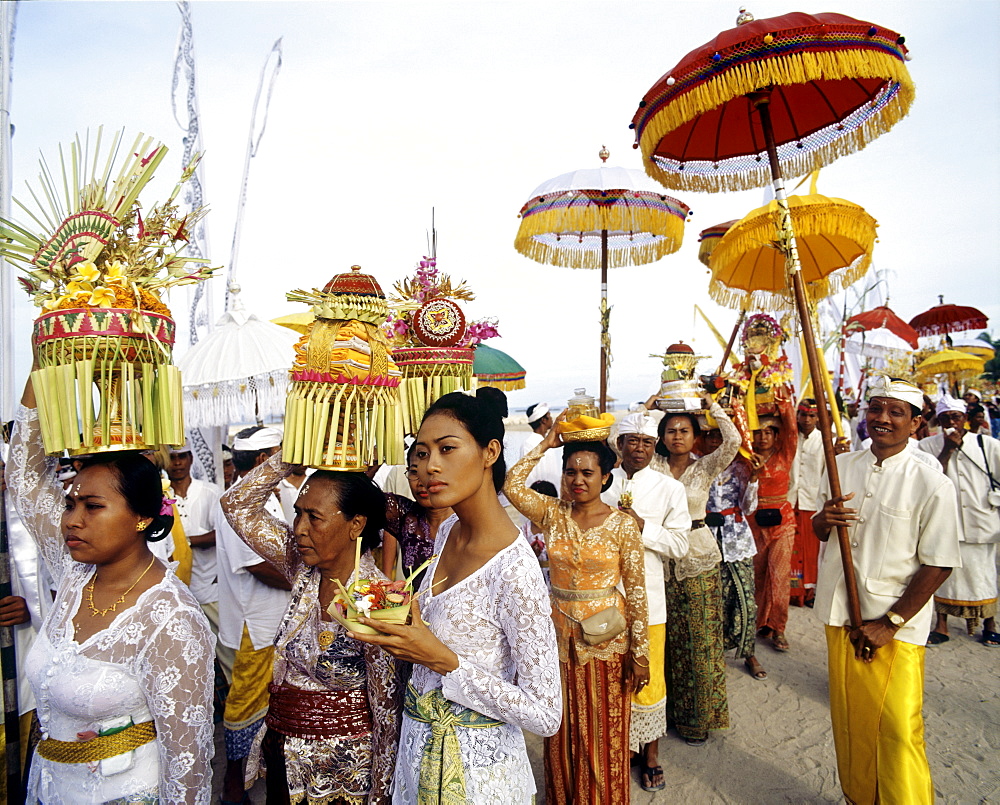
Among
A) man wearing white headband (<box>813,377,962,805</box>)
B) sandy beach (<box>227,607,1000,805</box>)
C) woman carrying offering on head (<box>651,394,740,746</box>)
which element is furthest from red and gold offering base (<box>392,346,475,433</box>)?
sandy beach (<box>227,607,1000,805</box>)

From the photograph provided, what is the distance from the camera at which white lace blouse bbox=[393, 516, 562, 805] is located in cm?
189

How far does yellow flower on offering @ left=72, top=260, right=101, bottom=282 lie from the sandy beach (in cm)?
349

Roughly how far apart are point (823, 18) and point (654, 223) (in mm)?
2758

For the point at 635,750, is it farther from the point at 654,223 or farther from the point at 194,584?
the point at 654,223

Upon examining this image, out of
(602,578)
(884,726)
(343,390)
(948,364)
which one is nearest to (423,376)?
(343,390)

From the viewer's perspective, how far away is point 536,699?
1.91 meters

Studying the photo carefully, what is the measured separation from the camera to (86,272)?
6.98 feet

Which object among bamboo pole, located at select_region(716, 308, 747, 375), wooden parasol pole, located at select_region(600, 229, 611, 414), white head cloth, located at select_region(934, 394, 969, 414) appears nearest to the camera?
wooden parasol pole, located at select_region(600, 229, 611, 414)

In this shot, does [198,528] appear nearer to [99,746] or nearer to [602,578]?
[99,746]

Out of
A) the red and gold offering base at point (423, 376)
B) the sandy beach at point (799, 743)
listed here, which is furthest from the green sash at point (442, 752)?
the sandy beach at point (799, 743)

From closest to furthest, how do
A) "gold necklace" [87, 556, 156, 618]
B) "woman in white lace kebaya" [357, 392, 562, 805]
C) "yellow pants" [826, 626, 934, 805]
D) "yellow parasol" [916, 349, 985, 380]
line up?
"woman in white lace kebaya" [357, 392, 562, 805] → "gold necklace" [87, 556, 156, 618] → "yellow pants" [826, 626, 934, 805] → "yellow parasol" [916, 349, 985, 380]

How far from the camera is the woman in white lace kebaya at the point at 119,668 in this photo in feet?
6.88

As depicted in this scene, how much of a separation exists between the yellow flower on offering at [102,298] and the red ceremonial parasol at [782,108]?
2729 mm

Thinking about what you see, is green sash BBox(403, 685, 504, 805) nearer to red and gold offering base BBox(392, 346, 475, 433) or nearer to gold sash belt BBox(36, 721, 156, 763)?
gold sash belt BBox(36, 721, 156, 763)
